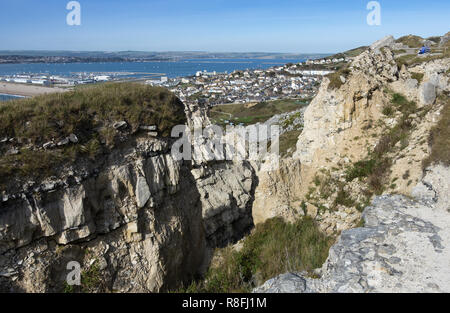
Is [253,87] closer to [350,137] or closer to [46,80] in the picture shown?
[46,80]

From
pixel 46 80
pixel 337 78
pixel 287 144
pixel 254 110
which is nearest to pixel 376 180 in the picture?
pixel 337 78

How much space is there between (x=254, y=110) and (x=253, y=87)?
35.4m

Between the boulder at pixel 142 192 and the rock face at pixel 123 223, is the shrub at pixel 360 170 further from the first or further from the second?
→ the boulder at pixel 142 192

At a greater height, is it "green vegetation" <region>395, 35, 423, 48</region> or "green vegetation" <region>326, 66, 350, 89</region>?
"green vegetation" <region>395, 35, 423, 48</region>

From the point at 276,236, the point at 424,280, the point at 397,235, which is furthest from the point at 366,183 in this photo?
the point at 424,280

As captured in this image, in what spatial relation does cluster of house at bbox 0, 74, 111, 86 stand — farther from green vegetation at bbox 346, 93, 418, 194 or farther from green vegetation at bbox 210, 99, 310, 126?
green vegetation at bbox 346, 93, 418, 194

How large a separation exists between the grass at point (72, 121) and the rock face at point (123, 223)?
0.60 meters

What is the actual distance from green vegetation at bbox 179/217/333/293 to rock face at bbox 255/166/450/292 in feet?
3.42

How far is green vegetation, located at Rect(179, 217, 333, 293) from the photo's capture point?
8305 millimetres

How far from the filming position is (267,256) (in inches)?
390

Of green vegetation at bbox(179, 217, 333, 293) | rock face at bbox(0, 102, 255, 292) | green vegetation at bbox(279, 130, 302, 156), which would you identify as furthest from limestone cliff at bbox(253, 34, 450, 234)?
green vegetation at bbox(279, 130, 302, 156)

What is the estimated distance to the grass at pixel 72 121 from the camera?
8344 mm

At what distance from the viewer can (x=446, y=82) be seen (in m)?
14.1

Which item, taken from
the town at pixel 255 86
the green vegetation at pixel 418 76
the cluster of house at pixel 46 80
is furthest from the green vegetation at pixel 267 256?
the cluster of house at pixel 46 80
